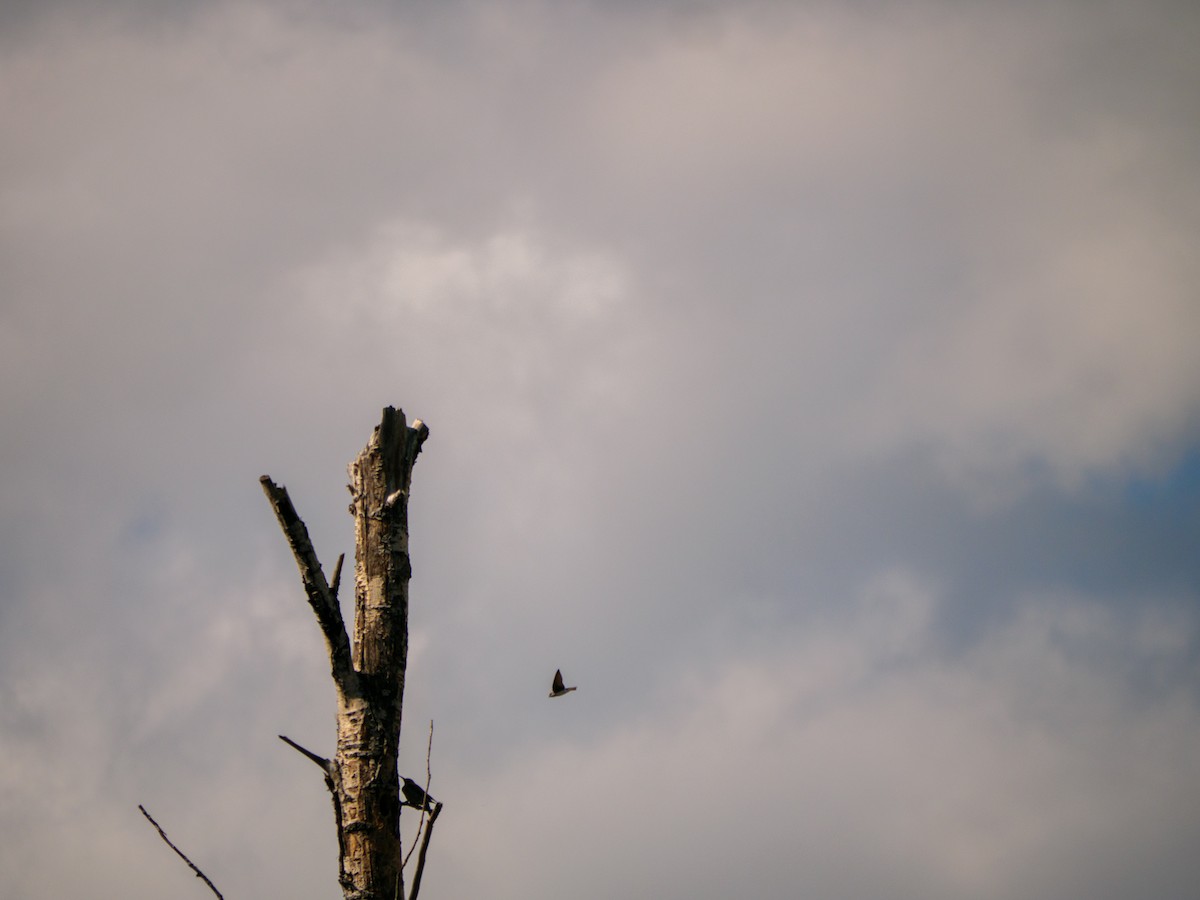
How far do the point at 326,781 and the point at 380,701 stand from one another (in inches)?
19.9

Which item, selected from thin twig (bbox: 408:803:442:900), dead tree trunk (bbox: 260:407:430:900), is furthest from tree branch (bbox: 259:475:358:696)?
thin twig (bbox: 408:803:442:900)

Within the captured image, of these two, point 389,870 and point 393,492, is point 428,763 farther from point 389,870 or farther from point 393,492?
point 393,492

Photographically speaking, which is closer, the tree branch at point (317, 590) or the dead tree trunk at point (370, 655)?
the dead tree trunk at point (370, 655)

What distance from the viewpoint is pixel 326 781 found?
18.4 feet

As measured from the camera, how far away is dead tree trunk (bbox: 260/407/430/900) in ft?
17.9

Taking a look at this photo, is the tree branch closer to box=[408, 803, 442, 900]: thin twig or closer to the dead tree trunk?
the dead tree trunk

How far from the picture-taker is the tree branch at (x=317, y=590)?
18.4 ft

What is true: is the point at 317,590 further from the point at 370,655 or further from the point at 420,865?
the point at 420,865

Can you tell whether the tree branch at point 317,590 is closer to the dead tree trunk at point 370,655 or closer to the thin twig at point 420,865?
the dead tree trunk at point 370,655

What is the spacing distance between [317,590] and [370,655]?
1.86ft

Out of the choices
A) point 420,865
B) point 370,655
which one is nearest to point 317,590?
point 370,655

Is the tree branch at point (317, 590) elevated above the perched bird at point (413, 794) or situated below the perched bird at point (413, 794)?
above

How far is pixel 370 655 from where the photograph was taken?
5.94 m

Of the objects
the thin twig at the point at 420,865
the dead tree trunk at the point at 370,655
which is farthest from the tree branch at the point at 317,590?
the thin twig at the point at 420,865
